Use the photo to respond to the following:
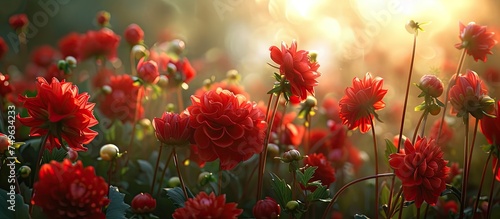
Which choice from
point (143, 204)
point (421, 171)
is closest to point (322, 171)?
point (421, 171)

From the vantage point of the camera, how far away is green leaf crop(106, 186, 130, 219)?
0.91m

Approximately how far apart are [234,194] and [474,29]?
2.04 ft

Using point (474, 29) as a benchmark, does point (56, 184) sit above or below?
below

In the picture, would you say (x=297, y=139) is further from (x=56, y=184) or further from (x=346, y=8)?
(x=346, y=8)

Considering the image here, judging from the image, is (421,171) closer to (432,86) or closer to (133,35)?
(432,86)

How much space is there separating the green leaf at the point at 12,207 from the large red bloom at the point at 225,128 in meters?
0.28

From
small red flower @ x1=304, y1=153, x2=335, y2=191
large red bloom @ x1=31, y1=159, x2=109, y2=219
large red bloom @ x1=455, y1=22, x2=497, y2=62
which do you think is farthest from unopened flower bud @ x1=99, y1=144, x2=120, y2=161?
large red bloom @ x1=455, y1=22, x2=497, y2=62

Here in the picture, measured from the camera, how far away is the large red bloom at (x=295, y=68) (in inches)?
35.4

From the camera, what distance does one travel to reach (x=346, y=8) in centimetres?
294

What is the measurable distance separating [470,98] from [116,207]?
62cm

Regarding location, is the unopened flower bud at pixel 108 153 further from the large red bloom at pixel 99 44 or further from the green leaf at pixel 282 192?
the large red bloom at pixel 99 44

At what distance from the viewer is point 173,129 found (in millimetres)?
878

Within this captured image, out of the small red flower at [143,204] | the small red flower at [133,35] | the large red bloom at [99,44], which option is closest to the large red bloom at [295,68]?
the small red flower at [143,204]

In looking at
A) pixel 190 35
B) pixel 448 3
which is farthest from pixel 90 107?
pixel 190 35
